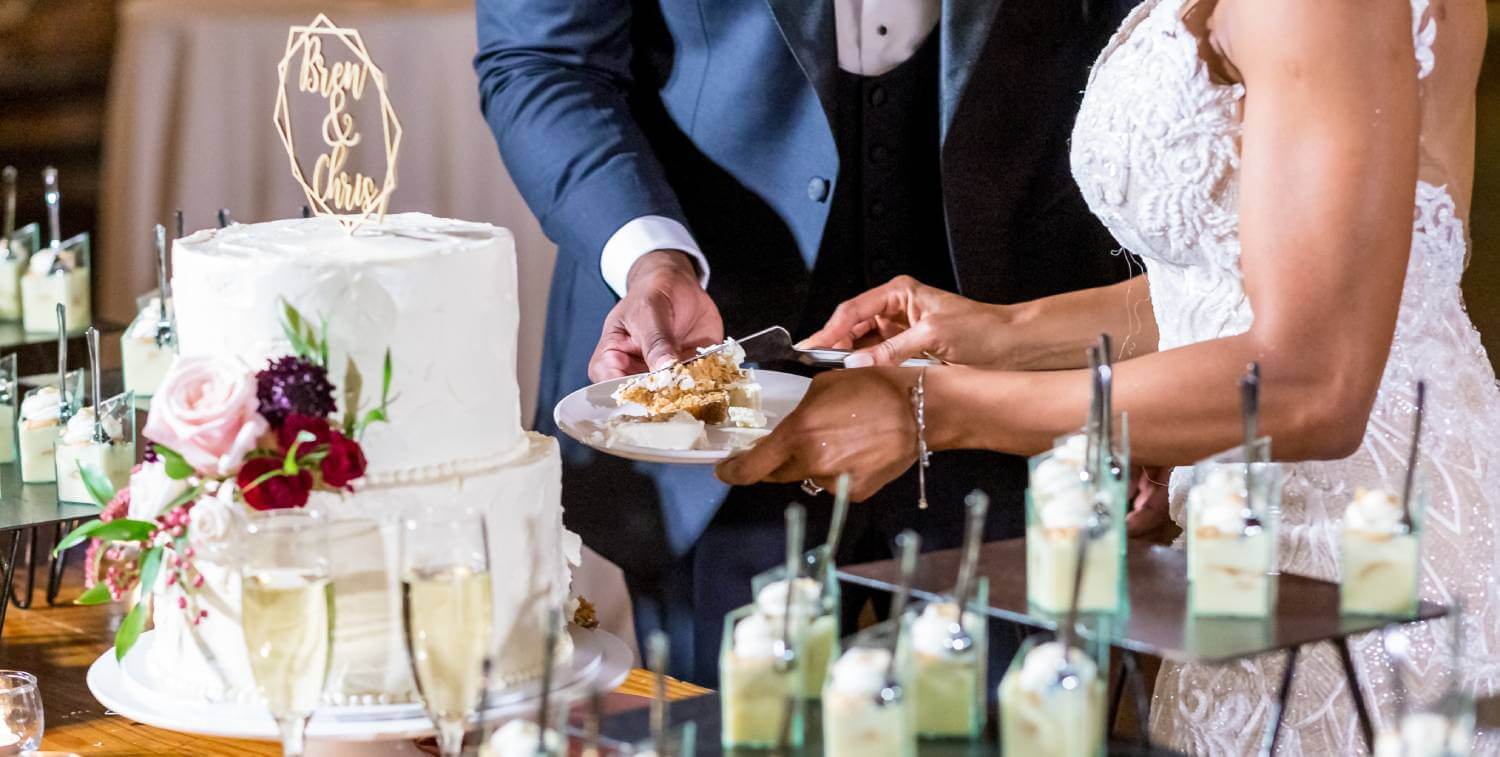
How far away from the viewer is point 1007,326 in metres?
2.56

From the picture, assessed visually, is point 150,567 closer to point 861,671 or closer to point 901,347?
point 861,671

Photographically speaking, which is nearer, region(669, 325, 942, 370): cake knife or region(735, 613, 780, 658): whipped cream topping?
region(735, 613, 780, 658): whipped cream topping

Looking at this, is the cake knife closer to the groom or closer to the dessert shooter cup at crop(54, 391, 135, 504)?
the groom

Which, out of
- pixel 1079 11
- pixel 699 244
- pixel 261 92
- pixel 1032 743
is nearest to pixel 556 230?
pixel 699 244

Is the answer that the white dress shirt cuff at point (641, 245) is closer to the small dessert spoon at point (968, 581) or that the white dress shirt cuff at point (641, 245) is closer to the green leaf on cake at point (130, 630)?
the green leaf on cake at point (130, 630)

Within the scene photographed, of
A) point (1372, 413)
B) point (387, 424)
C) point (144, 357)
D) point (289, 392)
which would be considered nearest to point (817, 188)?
point (1372, 413)

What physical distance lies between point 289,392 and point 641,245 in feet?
3.59

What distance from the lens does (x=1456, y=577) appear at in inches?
81.2

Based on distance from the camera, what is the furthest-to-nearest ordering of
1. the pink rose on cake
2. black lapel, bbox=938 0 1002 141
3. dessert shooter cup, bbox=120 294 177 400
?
dessert shooter cup, bbox=120 294 177 400 < black lapel, bbox=938 0 1002 141 < the pink rose on cake

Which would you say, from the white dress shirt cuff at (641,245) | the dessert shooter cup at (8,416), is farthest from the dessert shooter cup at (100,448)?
the white dress shirt cuff at (641,245)

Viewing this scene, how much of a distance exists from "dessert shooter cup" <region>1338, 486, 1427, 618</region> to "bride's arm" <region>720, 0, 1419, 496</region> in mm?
404

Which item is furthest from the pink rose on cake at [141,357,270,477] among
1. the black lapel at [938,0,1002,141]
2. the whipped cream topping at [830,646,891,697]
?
the black lapel at [938,0,1002,141]

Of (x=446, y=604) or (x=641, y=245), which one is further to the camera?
(x=641, y=245)

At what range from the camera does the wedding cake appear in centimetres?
185
